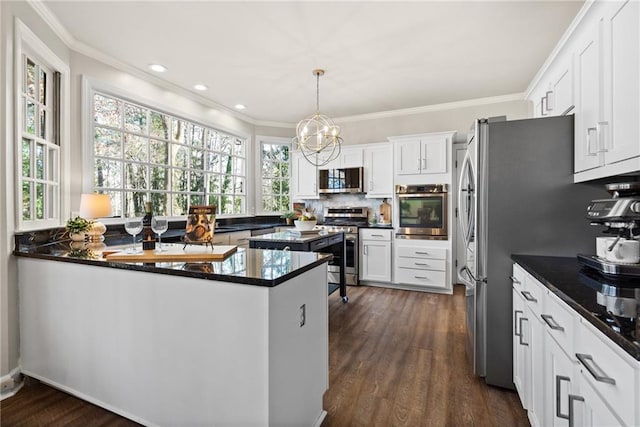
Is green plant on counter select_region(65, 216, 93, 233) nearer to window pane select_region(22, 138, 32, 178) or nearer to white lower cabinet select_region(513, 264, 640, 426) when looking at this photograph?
window pane select_region(22, 138, 32, 178)

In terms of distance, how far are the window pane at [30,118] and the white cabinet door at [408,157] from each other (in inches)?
→ 162

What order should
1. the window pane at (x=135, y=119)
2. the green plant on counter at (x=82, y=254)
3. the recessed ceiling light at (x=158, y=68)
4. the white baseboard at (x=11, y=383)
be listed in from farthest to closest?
the window pane at (x=135, y=119), the recessed ceiling light at (x=158, y=68), the white baseboard at (x=11, y=383), the green plant on counter at (x=82, y=254)

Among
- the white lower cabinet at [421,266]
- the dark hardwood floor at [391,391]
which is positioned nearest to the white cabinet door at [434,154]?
the white lower cabinet at [421,266]

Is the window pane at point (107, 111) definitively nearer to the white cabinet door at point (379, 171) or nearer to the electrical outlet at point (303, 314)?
the electrical outlet at point (303, 314)

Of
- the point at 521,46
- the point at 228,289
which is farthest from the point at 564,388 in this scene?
the point at 521,46

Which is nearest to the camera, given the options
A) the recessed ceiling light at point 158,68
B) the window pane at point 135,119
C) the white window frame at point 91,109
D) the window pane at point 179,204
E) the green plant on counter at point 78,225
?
the green plant on counter at point 78,225

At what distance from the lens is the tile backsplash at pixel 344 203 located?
5.35 meters

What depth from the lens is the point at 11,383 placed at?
2055 mm

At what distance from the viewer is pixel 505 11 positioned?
2455 millimetres

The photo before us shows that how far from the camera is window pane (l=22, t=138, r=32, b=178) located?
234 centimetres

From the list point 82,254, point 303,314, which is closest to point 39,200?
point 82,254

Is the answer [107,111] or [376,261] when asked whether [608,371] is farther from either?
[107,111]

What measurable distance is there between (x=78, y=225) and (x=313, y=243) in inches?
79.6

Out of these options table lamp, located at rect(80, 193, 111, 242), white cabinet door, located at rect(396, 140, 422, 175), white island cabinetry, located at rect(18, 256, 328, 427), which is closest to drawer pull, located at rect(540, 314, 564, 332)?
white island cabinetry, located at rect(18, 256, 328, 427)
